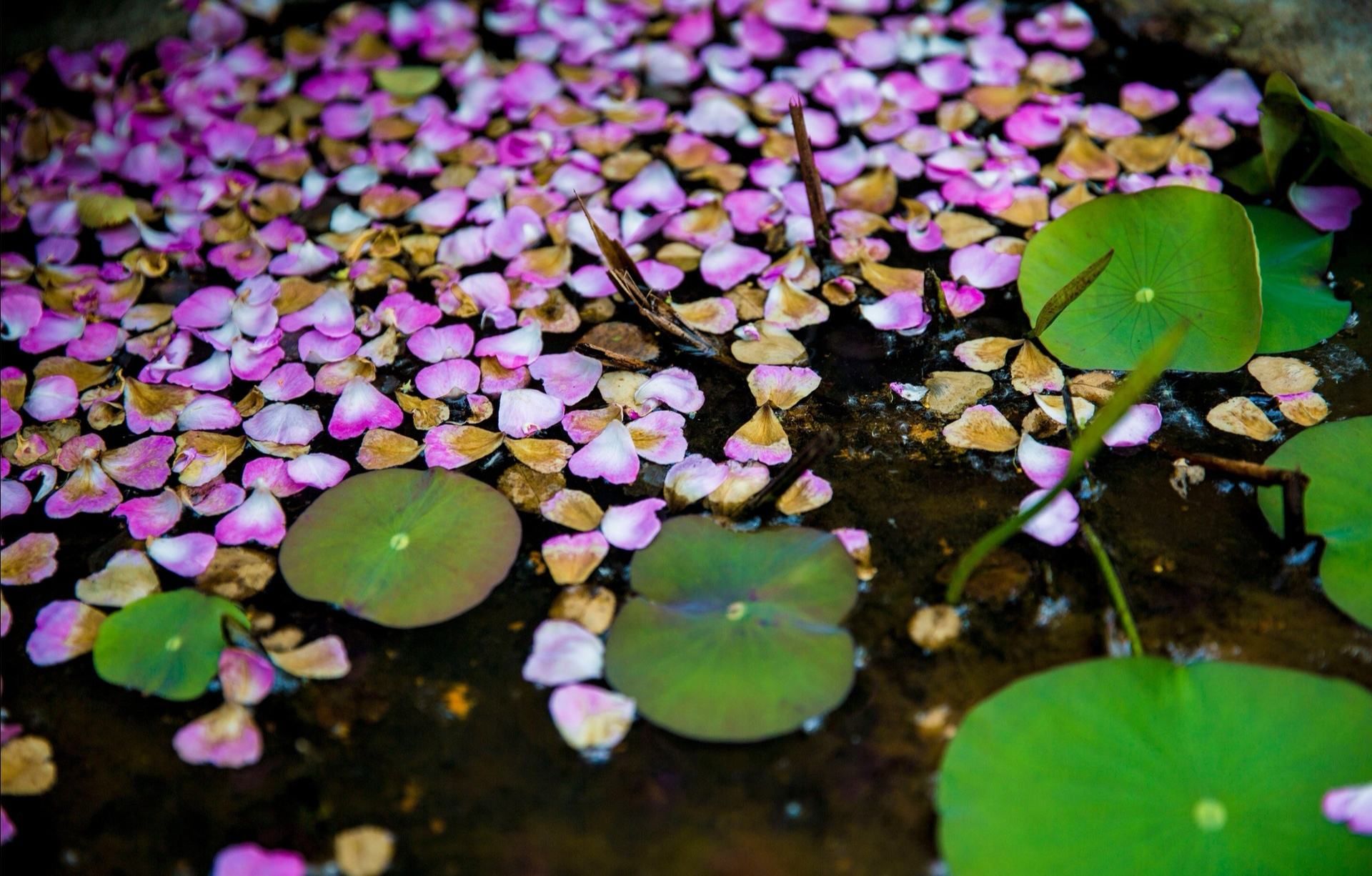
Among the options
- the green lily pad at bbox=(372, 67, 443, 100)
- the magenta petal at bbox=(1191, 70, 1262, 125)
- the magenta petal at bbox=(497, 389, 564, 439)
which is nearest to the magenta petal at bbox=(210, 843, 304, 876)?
the magenta petal at bbox=(497, 389, 564, 439)

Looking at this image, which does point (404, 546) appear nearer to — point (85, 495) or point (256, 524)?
point (256, 524)

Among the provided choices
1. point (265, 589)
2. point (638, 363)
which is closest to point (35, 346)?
point (265, 589)

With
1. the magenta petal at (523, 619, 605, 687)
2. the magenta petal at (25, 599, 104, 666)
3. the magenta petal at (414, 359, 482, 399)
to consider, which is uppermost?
the magenta petal at (414, 359, 482, 399)

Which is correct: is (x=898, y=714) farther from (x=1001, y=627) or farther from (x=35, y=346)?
(x=35, y=346)

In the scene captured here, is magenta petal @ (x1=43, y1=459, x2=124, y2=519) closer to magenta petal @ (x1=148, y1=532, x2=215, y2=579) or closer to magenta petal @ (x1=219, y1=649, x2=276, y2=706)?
magenta petal @ (x1=148, y1=532, x2=215, y2=579)

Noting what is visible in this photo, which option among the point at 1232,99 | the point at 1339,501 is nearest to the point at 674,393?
the point at 1339,501

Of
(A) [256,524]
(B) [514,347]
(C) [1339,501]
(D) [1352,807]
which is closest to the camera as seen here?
(D) [1352,807]

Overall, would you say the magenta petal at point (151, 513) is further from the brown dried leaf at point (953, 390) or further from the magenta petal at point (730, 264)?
the brown dried leaf at point (953, 390)
